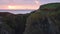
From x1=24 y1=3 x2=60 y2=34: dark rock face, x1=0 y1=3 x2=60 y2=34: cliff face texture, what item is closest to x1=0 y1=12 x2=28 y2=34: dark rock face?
x1=0 y1=3 x2=60 y2=34: cliff face texture

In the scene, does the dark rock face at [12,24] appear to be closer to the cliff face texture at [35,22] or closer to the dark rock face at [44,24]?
the cliff face texture at [35,22]

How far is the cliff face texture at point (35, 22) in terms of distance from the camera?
1244 millimetres

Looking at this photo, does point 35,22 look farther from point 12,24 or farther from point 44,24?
point 12,24

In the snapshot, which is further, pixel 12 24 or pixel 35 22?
pixel 12 24

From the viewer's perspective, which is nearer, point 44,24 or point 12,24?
point 44,24

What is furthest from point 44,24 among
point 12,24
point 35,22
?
point 12,24

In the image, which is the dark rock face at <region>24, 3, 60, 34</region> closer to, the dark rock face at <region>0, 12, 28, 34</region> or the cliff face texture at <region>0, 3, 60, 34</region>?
the cliff face texture at <region>0, 3, 60, 34</region>

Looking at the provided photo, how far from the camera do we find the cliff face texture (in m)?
1.24

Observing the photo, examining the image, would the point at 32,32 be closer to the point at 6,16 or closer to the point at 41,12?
the point at 41,12

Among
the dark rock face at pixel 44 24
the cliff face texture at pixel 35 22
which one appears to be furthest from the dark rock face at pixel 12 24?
the dark rock face at pixel 44 24

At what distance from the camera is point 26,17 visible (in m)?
1.41

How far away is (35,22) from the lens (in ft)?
4.16

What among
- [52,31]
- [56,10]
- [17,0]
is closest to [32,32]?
[52,31]

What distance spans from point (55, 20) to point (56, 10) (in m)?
0.11
